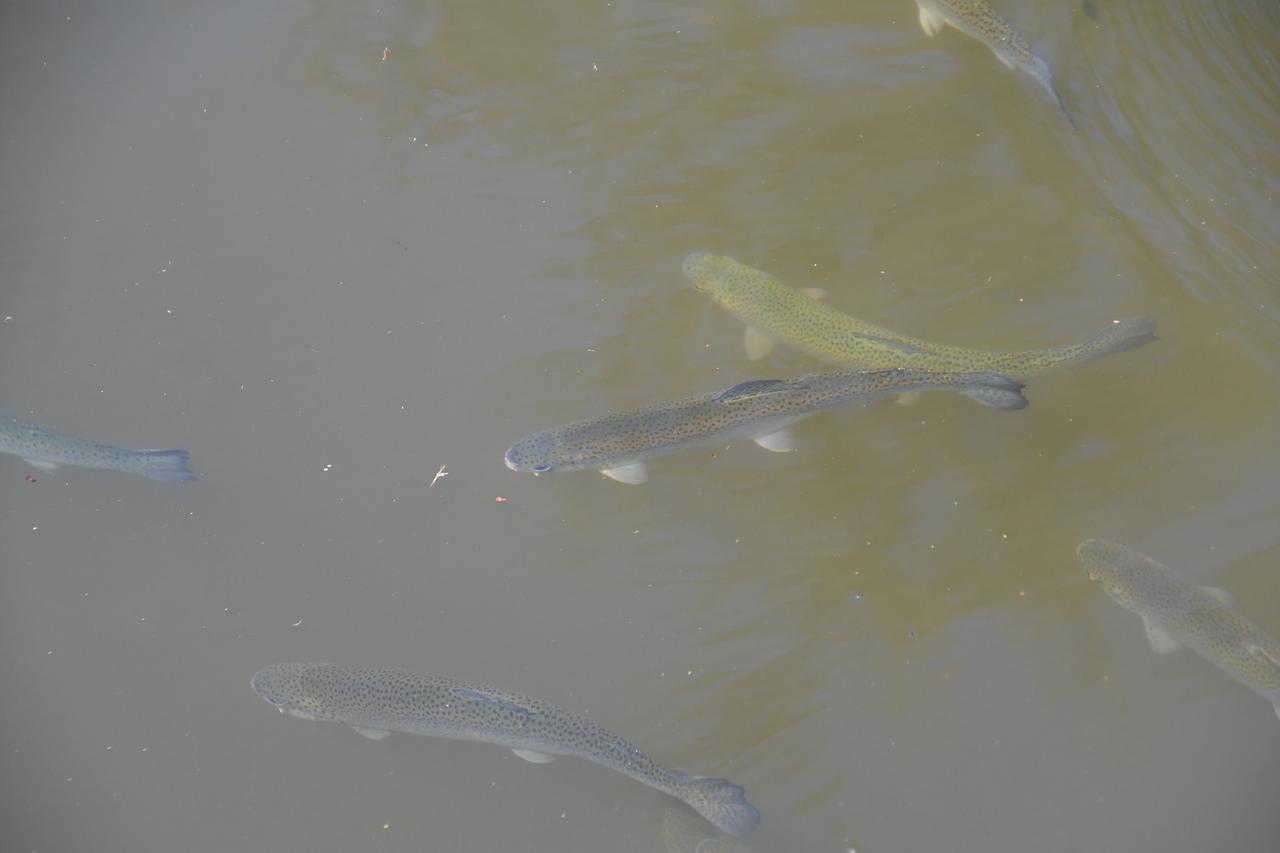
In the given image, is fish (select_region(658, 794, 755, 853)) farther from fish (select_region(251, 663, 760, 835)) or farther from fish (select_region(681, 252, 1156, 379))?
fish (select_region(681, 252, 1156, 379))

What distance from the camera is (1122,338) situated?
484 centimetres

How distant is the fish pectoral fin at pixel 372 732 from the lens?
454cm

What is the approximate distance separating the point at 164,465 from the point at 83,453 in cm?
46

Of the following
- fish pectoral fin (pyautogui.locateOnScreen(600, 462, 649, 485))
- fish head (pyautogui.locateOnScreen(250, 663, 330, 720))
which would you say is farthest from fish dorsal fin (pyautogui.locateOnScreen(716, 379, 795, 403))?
fish head (pyautogui.locateOnScreen(250, 663, 330, 720))

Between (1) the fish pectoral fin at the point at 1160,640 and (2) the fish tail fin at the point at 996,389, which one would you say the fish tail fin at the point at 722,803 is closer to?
(1) the fish pectoral fin at the point at 1160,640

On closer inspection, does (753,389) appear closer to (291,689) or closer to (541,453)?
(541,453)

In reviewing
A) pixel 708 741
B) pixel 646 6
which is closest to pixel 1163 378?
pixel 708 741

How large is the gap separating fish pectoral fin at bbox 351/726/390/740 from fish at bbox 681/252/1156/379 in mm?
2775

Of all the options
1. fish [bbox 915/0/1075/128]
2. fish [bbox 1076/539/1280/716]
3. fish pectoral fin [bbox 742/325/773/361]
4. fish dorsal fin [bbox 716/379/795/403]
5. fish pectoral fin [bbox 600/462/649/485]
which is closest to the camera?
fish [bbox 1076/539/1280/716]

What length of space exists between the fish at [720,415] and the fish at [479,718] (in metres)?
1.21

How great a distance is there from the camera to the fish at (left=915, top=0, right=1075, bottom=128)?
5.62 meters

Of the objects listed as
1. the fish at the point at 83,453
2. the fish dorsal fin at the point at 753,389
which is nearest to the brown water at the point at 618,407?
the fish at the point at 83,453

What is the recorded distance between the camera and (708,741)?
4.65 meters

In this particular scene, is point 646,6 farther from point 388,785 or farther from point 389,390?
point 388,785
